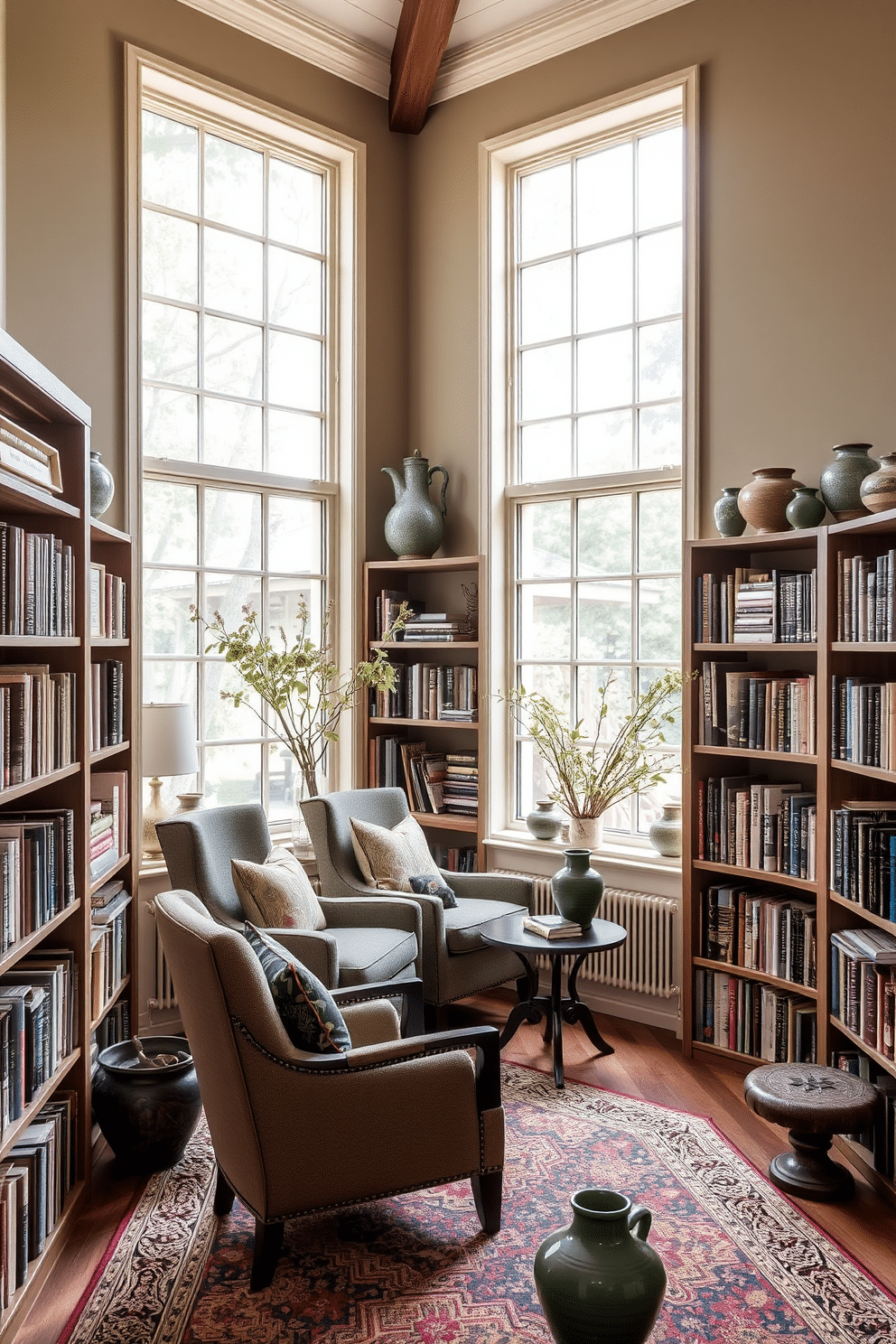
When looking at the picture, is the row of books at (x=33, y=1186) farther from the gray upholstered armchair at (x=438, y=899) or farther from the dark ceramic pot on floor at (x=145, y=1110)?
the gray upholstered armchair at (x=438, y=899)

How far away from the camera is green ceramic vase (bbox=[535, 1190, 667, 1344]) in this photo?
75.0 inches

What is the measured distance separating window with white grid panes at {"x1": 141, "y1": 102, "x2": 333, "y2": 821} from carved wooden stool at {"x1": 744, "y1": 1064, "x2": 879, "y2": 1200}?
2765mm

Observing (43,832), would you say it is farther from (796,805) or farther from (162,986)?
(796,805)

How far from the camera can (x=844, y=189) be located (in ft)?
13.2

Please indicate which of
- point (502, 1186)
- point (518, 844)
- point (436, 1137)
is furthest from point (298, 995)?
point (518, 844)

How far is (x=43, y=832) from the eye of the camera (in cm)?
280

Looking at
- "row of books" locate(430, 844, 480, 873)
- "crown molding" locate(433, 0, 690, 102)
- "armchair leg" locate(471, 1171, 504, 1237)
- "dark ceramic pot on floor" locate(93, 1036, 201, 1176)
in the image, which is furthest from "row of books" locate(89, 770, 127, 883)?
"crown molding" locate(433, 0, 690, 102)

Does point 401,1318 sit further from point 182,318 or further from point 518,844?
point 182,318

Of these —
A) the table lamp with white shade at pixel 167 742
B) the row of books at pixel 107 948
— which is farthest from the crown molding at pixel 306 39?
the row of books at pixel 107 948

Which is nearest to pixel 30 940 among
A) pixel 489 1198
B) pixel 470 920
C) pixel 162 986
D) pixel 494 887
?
pixel 489 1198

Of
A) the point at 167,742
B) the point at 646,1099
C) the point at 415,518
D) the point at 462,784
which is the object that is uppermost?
the point at 415,518

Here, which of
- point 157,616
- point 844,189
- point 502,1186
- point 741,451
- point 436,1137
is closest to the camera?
point 436,1137

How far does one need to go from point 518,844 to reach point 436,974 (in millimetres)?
914

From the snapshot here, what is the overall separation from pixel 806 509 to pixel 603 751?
1546 millimetres
